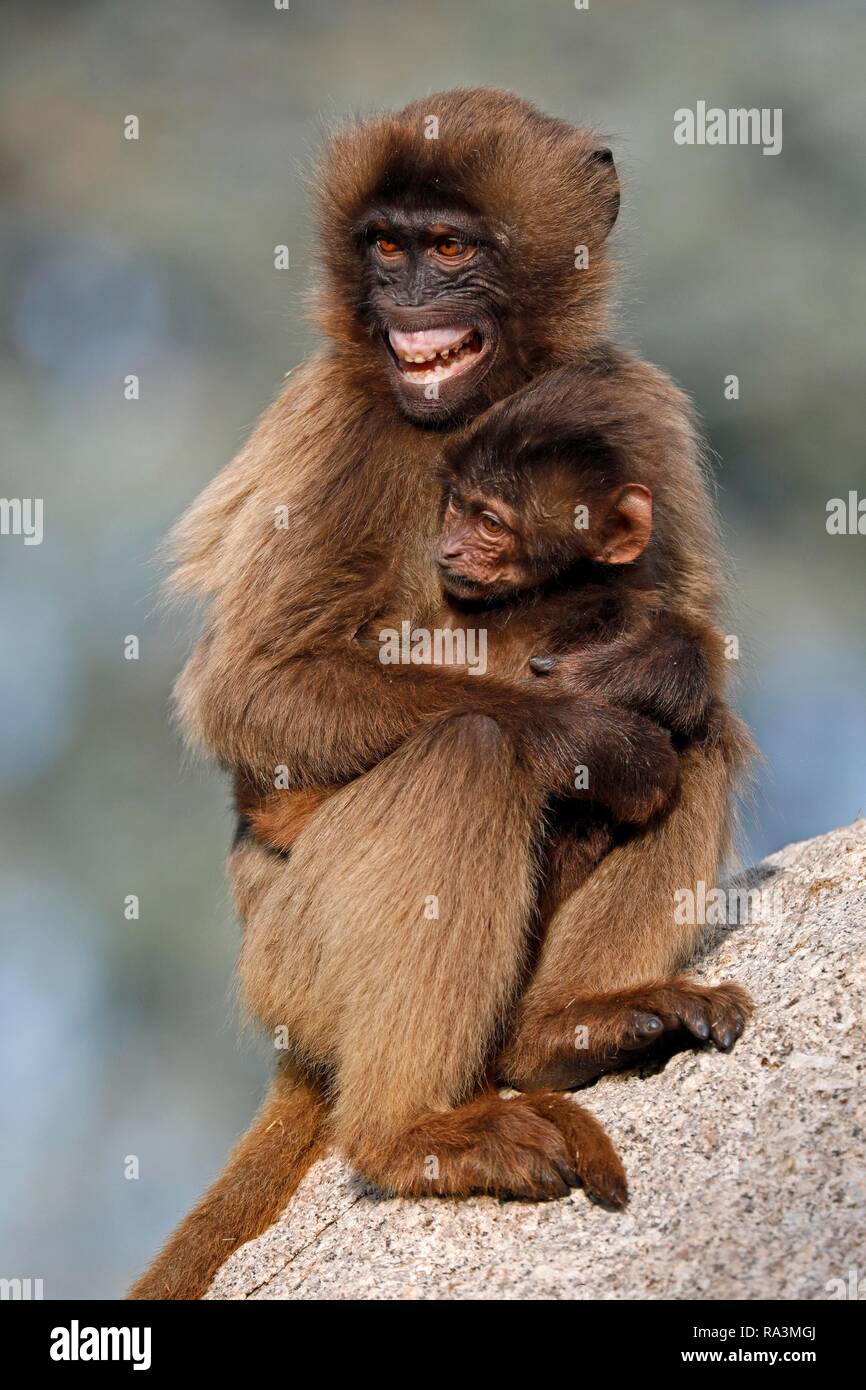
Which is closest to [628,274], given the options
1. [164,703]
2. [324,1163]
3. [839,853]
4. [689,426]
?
[689,426]

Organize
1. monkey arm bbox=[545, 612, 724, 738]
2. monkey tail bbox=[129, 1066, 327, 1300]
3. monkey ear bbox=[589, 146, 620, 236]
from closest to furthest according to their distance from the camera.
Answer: monkey tail bbox=[129, 1066, 327, 1300]
monkey arm bbox=[545, 612, 724, 738]
monkey ear bbox=[589, 146, 620, 236]

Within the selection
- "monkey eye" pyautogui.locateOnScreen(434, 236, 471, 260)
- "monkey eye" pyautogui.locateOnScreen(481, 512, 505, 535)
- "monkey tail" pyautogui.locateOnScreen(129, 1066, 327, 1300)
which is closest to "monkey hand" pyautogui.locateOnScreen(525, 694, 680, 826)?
"monkey eye" pyautogui.locateOnScreen(481, 512, 505, 535)

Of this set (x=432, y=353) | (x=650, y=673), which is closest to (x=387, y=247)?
(x=432, y=353)

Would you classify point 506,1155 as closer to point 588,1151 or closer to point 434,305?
point 588,1151

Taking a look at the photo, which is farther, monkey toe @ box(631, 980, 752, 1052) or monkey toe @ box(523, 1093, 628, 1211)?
monkey toe @ box(631, 980, 752, 1052)

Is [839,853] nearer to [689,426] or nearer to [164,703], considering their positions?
[689,426]

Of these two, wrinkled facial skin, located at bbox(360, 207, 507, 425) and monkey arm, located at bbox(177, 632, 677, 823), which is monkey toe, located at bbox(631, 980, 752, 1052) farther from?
wrinkled facial skin, located at bbox(360, 207, 507, 425)
